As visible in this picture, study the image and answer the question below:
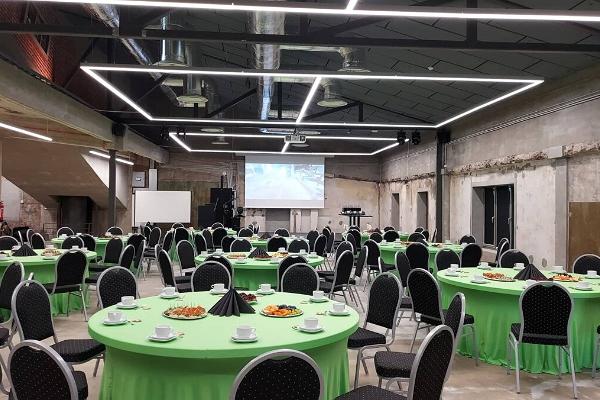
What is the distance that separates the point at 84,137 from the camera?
13.7m

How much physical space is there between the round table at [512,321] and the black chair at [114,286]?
3.33m

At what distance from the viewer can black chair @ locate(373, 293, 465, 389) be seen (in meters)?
3.47

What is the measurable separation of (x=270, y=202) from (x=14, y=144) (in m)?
9.55

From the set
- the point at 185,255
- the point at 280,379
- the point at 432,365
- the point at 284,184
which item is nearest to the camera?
the point at 280,379

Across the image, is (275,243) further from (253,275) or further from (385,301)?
(385,301)

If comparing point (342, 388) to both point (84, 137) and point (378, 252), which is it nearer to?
point (378, 252)

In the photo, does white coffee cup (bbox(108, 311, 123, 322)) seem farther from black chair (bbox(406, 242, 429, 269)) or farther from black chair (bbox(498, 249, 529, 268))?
black chair (bbox(406, 242, 429, 269))

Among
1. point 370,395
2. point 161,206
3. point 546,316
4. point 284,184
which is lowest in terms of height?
point 370,395

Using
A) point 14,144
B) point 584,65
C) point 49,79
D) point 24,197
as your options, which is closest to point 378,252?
point 584,65

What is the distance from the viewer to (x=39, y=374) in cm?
251

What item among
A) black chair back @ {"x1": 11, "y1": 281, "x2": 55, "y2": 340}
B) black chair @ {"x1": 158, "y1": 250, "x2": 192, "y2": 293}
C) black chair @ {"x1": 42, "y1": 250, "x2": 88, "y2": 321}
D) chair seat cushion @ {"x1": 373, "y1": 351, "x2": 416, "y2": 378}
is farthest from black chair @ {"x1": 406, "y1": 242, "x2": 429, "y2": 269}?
black chair back @ {"x1": 11, "y1": 281, "x2": 55, "y2": 340}

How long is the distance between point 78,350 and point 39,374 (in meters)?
1.48

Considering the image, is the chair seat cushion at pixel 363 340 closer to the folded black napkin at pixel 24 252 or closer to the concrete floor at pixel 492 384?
the concrete floor at pixel 492 384

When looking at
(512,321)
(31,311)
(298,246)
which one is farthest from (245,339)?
(298,246)
